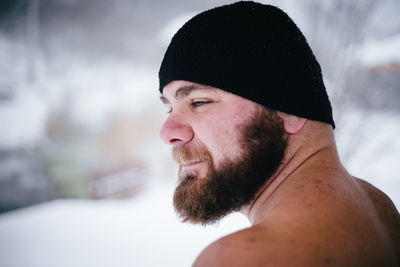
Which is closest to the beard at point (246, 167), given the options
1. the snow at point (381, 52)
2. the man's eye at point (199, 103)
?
the man's eye at point (199, 103)

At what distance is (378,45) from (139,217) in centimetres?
352

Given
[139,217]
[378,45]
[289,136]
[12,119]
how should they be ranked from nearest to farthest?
[289,136]
[378,45]
[12,119]
[139,217]

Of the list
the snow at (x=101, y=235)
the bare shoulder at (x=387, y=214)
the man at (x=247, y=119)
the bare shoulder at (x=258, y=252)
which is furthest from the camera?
the snow at (x=101, y=235)

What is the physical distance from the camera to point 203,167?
2.67ft

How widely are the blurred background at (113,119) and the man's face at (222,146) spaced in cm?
213

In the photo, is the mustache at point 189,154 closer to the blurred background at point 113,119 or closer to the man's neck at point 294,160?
the man's neck at point 294,160

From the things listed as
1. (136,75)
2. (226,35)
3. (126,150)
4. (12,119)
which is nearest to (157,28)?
(136,75)

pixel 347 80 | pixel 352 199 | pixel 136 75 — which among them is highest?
pixel 136 75

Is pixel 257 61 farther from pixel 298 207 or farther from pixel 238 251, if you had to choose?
pixel 238 251

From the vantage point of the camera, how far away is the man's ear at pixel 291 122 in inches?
31.3

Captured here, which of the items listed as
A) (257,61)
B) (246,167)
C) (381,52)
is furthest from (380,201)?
(381,52)

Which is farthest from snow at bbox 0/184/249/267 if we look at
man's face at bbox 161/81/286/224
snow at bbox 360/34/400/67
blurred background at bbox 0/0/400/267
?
snow at bbox 360/34/400/67

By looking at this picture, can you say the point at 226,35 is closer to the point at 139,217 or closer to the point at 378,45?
the point at 378,45

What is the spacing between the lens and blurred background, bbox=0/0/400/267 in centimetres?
273
